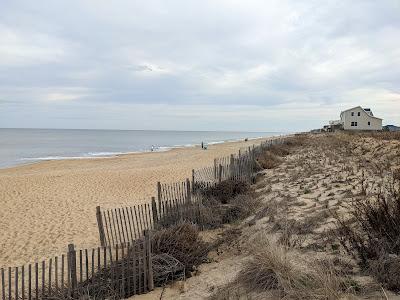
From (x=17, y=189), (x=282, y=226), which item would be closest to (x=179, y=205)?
(x=282, y=226)

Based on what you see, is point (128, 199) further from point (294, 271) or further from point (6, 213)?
point (294, 271)

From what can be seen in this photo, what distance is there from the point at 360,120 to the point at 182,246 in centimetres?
6119

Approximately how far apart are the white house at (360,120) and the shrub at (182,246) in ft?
196

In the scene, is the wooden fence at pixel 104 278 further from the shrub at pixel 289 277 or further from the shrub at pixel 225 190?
the shrub at pixel 225 190

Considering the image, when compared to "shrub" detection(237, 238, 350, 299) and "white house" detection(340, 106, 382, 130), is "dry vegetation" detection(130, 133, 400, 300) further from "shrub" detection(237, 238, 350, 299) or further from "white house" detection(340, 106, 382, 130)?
"white house" detection(340, 106, 382, 130)

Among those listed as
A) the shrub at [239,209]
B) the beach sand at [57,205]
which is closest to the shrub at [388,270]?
the shrub at [239,209]

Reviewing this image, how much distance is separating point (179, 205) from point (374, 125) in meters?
59.4

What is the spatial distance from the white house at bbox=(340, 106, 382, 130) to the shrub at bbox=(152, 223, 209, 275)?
196 feet

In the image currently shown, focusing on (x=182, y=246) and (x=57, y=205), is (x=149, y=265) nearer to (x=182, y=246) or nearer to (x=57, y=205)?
(x=182, y=246)

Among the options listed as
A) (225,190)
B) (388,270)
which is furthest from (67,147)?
(388,270)

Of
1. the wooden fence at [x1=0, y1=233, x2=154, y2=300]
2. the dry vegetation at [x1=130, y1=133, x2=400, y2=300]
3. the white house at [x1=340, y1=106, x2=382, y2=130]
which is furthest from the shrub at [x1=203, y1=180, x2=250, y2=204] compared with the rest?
the white house at [x1=340, y1=106, x2=382, y2=130]

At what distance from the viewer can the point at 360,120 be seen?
2416 inches

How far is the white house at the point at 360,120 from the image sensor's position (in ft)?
199

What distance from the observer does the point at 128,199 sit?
15.4 m
